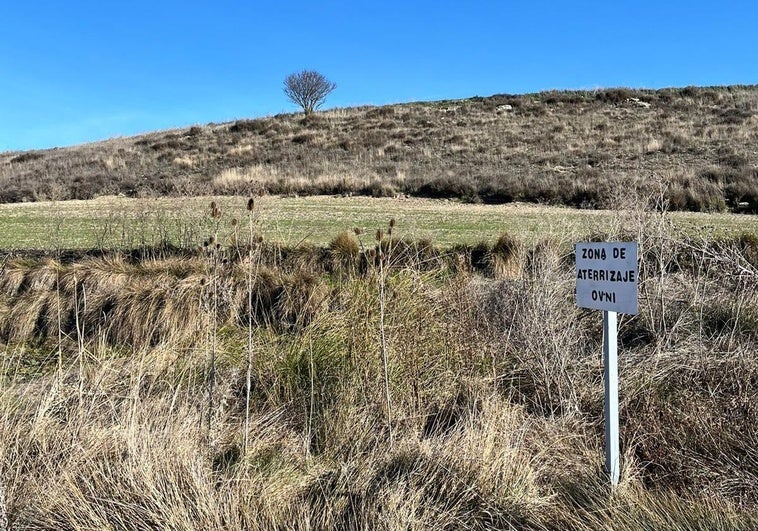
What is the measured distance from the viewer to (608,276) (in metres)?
3.58

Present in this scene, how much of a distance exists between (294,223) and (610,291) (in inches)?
484

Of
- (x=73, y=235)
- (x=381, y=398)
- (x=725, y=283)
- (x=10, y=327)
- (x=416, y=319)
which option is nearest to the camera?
(x=381, y=398)

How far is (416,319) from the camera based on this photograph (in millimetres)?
5660

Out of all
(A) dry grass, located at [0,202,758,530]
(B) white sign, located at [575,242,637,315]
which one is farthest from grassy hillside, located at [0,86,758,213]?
(B) white sign, located at [575,242,637,315]

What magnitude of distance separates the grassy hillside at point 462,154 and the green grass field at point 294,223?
2760 mm

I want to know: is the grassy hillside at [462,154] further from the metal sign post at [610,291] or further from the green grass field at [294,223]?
the metal sign post at [610,291]

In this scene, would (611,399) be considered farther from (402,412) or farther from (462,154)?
(462,154)

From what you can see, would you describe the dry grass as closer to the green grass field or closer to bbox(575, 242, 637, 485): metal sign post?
bbox(575, 242, 637, 485): metal sign post

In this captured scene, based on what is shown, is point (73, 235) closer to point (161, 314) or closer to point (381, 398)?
point (161, 314)

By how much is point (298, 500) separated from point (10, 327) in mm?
5851

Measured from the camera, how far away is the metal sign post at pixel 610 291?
3443mm

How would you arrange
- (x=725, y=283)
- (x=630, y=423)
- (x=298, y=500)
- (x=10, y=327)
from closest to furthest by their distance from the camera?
(x=298, y=500) → (x=630, y=423) → (x=725, y=283) → (x=10, y=327)

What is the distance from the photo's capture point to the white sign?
3.42m

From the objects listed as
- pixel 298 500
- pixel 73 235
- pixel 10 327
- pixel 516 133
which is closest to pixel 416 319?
pixel 298 500
